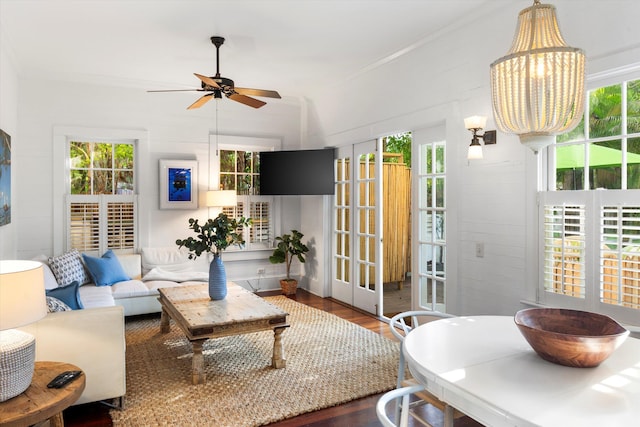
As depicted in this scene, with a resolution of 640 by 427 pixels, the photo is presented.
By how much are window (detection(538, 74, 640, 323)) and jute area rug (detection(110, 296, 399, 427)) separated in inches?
56.6

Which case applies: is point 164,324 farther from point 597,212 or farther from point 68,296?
point 597,212

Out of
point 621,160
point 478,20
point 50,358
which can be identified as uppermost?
point 478,20

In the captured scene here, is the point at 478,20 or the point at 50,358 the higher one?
the point at 478,20

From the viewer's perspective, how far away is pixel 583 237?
9.37 ft

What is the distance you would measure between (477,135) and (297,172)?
2849mm

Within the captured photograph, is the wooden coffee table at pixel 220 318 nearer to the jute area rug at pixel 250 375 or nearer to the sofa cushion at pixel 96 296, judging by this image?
the jute area rug at pixel 250 375

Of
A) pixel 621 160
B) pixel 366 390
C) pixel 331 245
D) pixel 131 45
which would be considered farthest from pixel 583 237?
pixel 131 45

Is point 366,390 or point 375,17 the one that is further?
point 375,17

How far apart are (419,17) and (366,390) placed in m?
2.97

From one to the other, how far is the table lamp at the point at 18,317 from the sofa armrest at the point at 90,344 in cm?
47

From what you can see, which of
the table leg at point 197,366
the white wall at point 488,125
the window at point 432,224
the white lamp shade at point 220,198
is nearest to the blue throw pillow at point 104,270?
the white lamp shade at point 220,198

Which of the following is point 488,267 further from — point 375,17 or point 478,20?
point 375,17

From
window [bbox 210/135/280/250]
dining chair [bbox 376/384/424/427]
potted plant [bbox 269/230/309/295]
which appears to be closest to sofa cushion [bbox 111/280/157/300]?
window [bbox 210/135/280/250]

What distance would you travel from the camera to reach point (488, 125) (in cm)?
350
